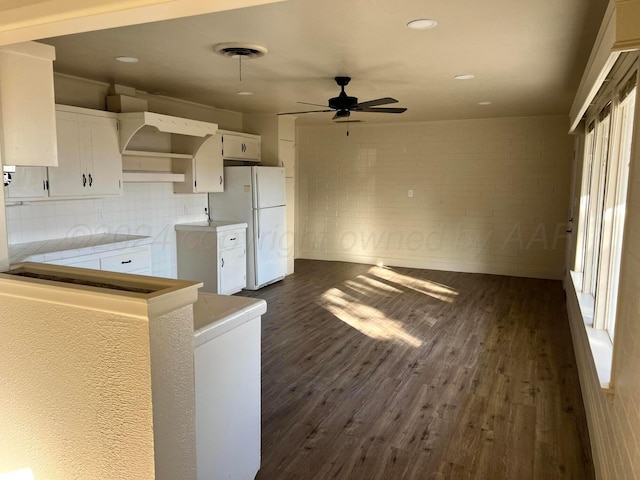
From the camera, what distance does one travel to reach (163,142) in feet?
18.4

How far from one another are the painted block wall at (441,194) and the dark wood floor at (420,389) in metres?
1.59

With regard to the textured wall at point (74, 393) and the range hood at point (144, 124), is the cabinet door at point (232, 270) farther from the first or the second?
the textured wall at point (74, 393)

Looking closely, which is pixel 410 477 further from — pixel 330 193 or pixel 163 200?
pixel 330 193

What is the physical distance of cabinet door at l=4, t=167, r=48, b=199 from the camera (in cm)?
377

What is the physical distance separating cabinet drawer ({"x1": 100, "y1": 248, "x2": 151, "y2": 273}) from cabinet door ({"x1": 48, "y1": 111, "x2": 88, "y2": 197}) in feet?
2.16

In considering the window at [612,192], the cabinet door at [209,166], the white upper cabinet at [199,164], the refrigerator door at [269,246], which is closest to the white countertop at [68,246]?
the white upper cabinet at [199,164]

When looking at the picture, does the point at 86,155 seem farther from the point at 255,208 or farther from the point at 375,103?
the point at 375,103

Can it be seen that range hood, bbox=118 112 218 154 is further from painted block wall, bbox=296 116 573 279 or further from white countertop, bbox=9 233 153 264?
painted block wall, bbox=296 116 573 279

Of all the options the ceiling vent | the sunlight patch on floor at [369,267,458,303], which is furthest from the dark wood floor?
the ceiling vent

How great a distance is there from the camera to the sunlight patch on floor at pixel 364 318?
4711 millimetres


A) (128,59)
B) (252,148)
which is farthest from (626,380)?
(252,148)

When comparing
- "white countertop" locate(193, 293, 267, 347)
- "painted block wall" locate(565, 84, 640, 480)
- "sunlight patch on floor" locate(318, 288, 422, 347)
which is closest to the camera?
"painted block wall" locate(565, 84, 640, 480)

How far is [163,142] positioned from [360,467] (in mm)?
4353

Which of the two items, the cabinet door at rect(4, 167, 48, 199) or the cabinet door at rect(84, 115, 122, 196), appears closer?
the cabinet door at rect(4, 167, 48, 199)
